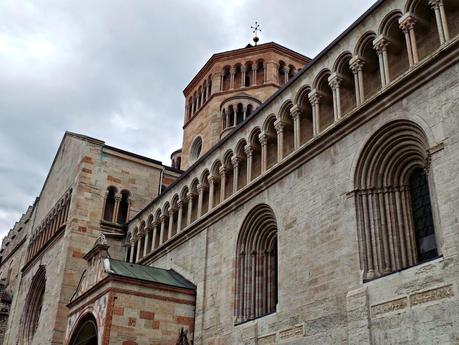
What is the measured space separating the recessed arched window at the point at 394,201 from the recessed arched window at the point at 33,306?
26316 mm

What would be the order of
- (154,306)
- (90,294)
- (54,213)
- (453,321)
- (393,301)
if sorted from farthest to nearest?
(54,213) < (90,294) < (154,306) < (393,301) < (453,321)

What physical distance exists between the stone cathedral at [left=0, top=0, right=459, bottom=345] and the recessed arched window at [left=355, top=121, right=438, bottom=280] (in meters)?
0.04

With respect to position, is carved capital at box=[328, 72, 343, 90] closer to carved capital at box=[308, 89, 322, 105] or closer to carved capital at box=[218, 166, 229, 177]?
carved capital at box=[308, 89, 322, 105]

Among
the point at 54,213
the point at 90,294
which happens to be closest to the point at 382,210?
the point at 90,294

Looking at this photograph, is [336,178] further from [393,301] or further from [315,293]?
[393,301]

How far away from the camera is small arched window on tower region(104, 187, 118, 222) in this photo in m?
31.8

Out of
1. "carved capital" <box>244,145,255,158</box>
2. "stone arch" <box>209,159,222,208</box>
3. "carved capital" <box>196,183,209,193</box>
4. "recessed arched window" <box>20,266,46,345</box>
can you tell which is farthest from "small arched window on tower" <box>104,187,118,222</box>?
"carved capital" <box>244,145,255,158</box>

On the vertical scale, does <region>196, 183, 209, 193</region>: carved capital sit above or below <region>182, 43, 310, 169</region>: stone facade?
below

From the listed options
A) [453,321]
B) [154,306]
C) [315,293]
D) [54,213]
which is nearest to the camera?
[453,321]

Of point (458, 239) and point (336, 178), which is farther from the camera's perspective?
point (336, 178)

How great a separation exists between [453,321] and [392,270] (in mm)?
2885

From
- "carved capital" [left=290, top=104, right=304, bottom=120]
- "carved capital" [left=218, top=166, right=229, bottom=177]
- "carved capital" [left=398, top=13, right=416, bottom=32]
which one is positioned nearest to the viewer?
"carved capital" [left=398, top=13, right=416, bottom=32]

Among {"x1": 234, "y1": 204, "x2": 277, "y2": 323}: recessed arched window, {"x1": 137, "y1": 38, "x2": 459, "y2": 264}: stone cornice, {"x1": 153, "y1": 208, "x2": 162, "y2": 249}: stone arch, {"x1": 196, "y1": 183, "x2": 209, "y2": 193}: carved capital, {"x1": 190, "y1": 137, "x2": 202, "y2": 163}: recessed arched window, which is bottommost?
{"x1": 234, "y1": 204, "x2": 277, "y2": 323}: recessed arched window

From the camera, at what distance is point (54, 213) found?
35312 millimetres
